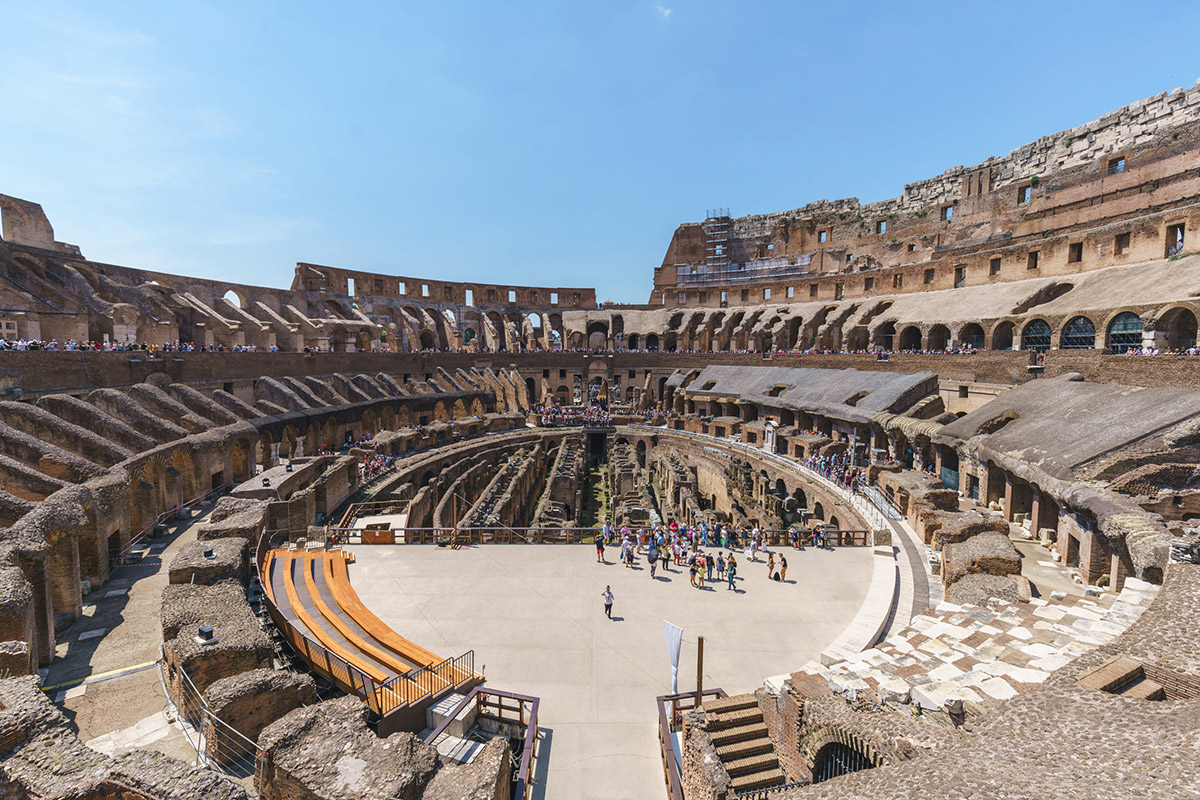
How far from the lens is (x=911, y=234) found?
143ft

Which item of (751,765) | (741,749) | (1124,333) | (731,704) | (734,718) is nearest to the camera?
(751,765)

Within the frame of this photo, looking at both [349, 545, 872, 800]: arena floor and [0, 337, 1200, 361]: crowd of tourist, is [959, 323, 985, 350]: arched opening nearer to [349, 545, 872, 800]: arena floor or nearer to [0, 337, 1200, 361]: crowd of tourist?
[0, 337, 1200, 361]: crowd of tourist

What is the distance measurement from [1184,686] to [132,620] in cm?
1605

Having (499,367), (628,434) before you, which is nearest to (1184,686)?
(628,434)

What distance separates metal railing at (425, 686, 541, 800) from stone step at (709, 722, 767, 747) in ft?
8.71

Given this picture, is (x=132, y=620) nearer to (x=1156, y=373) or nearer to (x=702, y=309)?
(x=1156, y=373)

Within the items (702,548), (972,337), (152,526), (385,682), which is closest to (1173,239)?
(972,337)

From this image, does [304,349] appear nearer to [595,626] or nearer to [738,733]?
[595,626]

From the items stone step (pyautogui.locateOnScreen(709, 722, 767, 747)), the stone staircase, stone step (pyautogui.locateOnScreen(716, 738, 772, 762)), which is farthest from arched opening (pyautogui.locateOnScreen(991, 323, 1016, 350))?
stone step (pyautogui.locateOnScreen(716, 738, 772, 762))

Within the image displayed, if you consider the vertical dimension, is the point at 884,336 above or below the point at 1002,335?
above

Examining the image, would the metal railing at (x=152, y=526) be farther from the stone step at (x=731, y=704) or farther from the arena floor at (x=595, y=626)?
the stone step at (x=731, y=704)

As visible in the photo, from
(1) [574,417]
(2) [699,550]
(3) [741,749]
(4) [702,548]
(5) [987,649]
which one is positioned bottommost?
(3) [741,749]

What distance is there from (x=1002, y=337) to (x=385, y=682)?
107ft

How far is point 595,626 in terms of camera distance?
11422 millimetres
